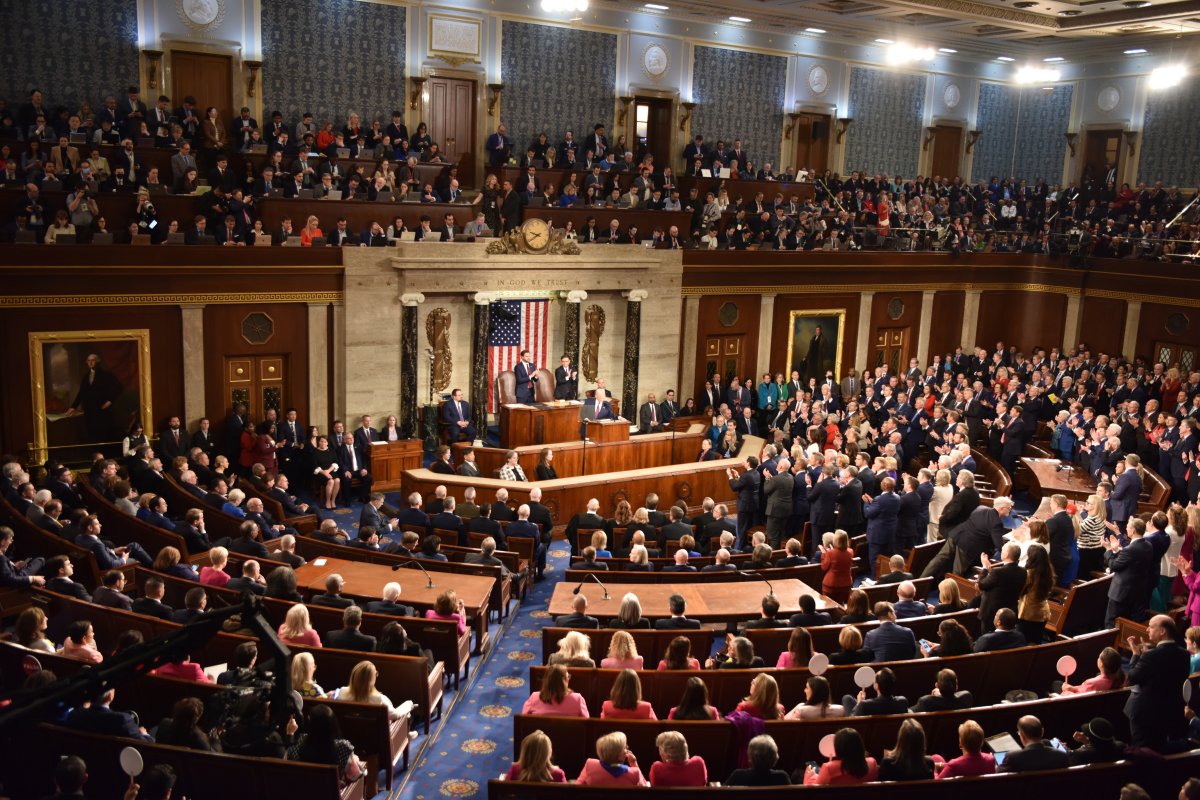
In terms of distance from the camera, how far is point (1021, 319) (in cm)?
2383

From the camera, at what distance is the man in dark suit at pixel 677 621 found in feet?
26.3

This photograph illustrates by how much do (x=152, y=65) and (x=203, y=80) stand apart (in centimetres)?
90

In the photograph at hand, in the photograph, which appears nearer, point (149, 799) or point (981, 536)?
point (149, 799)

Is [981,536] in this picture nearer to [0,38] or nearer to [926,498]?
[926,498]

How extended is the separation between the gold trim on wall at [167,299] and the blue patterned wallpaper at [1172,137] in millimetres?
20535

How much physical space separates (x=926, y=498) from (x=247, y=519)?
25.8 feet

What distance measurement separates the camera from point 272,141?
1705 centimetres

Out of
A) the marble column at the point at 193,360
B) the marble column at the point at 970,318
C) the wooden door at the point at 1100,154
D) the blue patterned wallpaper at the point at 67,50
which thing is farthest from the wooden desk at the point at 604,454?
the wooden door at the point at 1100,154

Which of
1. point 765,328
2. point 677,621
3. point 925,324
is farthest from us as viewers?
point 925,324

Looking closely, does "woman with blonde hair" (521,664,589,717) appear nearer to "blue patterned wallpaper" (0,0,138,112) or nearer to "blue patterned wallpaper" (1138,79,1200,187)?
"blue patterned wallpaper" (0,0,138,112)

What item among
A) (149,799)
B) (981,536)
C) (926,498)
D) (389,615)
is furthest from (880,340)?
(149,799)

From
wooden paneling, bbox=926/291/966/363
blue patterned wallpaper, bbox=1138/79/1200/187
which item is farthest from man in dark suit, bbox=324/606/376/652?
blue patterned wallpaper, bbox=1138/79/1200/187

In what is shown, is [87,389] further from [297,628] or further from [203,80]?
[297,628]

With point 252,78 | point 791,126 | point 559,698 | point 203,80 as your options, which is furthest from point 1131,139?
point 559,698
